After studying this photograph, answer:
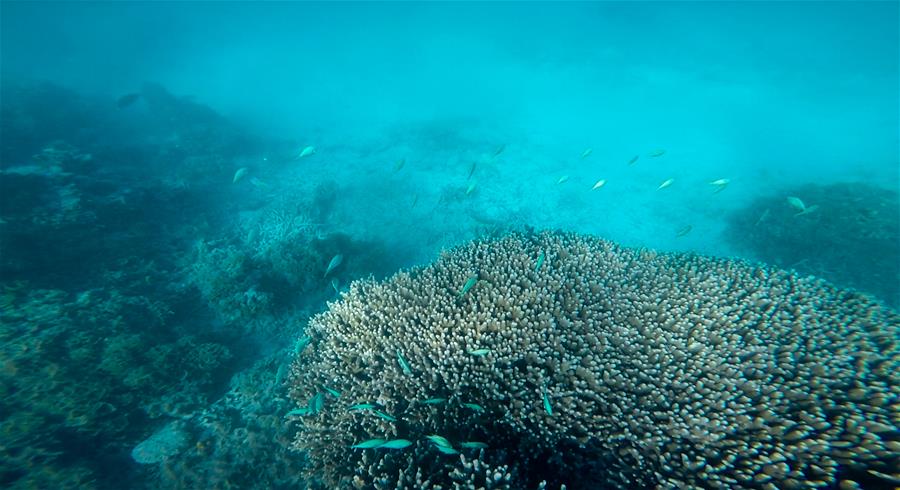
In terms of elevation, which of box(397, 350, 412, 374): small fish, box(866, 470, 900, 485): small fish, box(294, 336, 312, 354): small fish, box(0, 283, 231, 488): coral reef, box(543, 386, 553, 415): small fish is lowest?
box(866, 470, 900, 485): small fish

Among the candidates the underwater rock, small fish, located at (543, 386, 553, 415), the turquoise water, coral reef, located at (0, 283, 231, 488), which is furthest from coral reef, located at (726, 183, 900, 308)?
coral reef, located at (0, 283, 231, 488)

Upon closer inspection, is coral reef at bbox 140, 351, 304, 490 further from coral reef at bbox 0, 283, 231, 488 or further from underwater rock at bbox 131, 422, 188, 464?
coral reef at bbox 0, 283, 231, 488

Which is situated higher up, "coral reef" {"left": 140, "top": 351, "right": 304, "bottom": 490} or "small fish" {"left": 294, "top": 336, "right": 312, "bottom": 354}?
"small fish" {"left": 294, "top": 336, "right": 312, "bottom": 354}

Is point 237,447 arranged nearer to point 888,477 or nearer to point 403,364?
point 403,364

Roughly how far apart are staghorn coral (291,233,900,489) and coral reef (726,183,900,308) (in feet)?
27.2

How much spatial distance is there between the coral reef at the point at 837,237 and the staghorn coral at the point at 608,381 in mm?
8283

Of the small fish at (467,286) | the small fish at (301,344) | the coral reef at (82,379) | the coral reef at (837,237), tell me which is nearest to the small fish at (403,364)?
the small fish at (467,286)

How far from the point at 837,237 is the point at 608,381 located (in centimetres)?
1386

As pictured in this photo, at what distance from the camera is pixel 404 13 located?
6412 cm

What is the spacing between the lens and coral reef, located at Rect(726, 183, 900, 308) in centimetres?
1098

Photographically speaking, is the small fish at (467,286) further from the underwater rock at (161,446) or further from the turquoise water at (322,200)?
the underwater rock at (161,446)

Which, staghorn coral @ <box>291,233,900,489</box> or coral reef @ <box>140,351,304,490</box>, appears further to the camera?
coral reef @ <box>140,351,304,490</box>

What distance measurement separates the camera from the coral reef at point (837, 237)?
1098cm

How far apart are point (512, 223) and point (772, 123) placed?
58717mm
